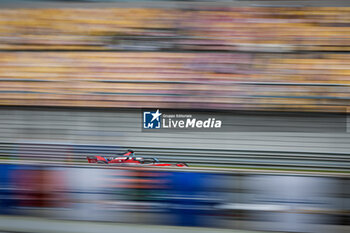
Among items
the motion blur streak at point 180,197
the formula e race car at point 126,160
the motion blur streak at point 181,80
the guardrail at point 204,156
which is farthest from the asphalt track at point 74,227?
the guardrail at point 204,156

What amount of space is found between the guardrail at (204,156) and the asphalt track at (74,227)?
226 inches

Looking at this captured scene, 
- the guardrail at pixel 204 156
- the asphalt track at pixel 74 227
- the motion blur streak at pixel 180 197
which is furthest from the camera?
the guardrail at pixel 204 156

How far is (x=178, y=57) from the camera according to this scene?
11078 millimetres

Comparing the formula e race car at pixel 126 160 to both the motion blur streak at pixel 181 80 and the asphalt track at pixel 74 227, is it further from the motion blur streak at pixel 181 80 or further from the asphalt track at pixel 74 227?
the asphalt track at pixel 74 227

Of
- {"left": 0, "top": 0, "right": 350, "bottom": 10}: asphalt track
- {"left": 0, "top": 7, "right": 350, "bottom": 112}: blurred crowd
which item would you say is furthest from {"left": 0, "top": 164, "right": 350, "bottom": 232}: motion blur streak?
{"left": 0, "top": 0, "right": 350, "bottom": 10}: asphalt track

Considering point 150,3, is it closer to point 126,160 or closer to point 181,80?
point 181,80

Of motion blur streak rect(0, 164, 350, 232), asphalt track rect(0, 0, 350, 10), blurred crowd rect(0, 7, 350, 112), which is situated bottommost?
motion blur streak rect(0, 164, 350, 232)

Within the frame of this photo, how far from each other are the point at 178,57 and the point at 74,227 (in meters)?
7.06

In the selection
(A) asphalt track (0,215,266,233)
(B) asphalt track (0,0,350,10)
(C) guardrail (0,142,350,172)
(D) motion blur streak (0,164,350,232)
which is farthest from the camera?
(C) guardrail (0,142,350,172)

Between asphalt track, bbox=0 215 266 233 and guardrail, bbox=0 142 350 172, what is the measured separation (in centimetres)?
574

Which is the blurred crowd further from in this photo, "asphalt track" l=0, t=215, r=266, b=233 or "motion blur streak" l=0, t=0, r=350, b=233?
"asphalt track" l=0, t=215, r=266, b=233

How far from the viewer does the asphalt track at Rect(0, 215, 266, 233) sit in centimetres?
495

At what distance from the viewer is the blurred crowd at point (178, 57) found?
10.6 m

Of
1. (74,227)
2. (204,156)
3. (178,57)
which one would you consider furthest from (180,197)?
(178,57)
